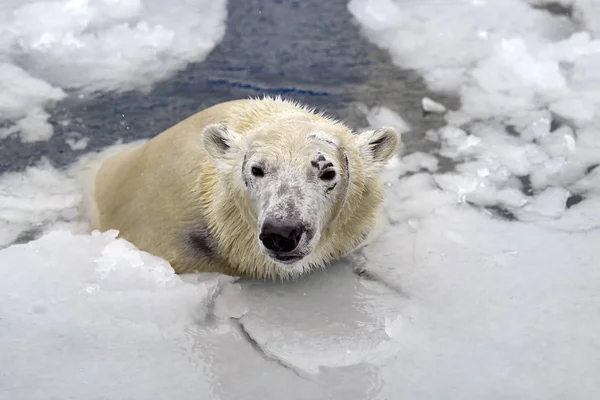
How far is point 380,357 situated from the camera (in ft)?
11.9

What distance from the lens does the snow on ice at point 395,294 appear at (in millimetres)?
3498

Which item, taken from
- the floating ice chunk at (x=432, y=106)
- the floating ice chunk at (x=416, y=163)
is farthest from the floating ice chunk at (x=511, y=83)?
the floating ice chunk at (x=416, y=163)

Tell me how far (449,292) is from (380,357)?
61 cm

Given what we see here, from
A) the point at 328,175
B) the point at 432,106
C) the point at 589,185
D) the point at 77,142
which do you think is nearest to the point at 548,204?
the point at 589,185

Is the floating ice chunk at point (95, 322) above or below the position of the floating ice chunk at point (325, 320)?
below

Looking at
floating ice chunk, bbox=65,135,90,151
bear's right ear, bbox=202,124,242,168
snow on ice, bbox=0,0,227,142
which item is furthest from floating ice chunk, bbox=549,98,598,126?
floating ice chunk, bbox=65,135,90,151

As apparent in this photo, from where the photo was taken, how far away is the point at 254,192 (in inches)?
151

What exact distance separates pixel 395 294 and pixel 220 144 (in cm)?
115

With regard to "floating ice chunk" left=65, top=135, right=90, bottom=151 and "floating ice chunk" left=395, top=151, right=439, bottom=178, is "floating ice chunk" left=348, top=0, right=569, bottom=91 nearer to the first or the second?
"floating ice chunk" left=395, top=151, right=439, bottom=178

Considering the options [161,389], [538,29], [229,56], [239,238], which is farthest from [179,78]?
[161,389]

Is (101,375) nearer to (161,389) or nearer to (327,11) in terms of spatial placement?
(161,389)

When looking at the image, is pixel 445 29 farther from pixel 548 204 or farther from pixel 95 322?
pixel 95 322

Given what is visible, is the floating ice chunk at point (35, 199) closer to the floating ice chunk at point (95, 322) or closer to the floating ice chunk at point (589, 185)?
the floating ice chunk at point (95, 322)

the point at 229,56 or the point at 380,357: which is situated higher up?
the point at 229,56
